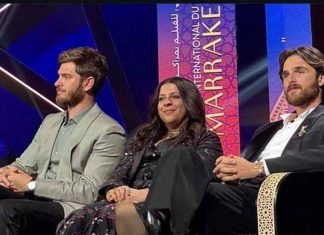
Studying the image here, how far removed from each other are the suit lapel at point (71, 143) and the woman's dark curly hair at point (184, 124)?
0.71 feet

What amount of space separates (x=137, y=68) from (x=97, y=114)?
2.06 feet

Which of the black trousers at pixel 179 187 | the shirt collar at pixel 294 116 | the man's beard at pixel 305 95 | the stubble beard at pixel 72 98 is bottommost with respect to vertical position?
the black trousers at pixel 179 187

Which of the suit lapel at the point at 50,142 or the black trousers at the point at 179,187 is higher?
the suit lapel at the point at 50,142

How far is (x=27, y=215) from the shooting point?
2.45 meters

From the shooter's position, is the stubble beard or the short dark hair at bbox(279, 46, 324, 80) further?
the stubble beard

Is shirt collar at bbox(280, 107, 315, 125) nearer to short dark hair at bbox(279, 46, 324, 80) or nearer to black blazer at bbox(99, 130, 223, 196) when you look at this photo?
short dark hair at bbox(279, 46, 324, 80)

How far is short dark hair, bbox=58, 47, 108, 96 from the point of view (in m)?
2.91

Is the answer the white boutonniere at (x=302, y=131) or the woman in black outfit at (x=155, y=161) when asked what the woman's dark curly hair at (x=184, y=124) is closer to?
the woman in black outfit at (x=155, y=161)

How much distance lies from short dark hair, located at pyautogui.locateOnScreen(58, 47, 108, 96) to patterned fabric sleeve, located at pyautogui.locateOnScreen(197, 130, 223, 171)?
612 mm

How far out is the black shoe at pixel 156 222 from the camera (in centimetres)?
208

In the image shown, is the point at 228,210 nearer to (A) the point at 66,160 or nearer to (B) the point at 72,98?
(A) the point at 66,160

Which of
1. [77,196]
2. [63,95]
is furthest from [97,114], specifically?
[77,196]

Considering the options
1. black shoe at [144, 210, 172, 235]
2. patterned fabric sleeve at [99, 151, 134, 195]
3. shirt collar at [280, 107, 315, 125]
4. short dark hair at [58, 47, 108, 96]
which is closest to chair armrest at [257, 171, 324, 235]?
black shoe at [144, 210, 172, 235]

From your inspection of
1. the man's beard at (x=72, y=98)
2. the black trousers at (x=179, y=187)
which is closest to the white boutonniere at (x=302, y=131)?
the black trousers at (x=179, y=187)
